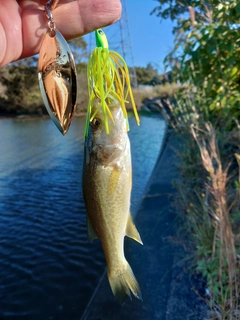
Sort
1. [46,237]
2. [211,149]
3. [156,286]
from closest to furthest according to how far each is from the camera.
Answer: [211,149] < [156,286] < [46,237]

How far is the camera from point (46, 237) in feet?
16.9

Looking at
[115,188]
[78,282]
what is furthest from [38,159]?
[115,188]

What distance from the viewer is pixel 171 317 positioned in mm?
2668

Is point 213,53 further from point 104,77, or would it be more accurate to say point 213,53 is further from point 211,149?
point 104,77

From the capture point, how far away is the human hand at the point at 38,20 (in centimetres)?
122

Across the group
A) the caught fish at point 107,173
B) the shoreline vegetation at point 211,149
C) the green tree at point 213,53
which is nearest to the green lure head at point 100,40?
the caught fish at point 107,173

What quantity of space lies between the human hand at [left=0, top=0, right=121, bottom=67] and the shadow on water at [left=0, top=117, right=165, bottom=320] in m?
2.89

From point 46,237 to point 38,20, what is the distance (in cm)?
432

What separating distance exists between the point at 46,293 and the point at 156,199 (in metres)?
2.18

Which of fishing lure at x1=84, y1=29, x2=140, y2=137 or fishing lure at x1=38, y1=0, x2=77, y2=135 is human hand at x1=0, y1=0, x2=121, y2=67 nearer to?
fishing lure at x1=84, y1=29, x2=140, y2=137

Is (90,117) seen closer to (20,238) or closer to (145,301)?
(145,301)

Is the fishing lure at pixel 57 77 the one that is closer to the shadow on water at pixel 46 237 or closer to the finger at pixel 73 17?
the finger at pixel 73 17

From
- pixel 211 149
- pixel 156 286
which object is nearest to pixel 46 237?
pixel 156 286

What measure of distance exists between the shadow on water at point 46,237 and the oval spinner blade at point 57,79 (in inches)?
115
